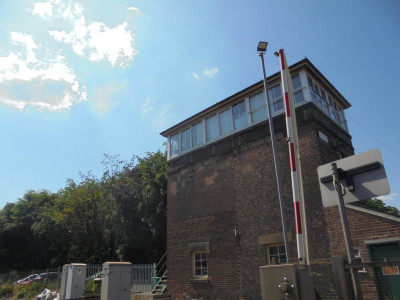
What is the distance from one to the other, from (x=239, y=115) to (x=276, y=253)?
6370mm

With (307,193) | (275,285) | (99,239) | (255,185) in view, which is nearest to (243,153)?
(255,185)

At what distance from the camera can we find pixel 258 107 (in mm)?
13180

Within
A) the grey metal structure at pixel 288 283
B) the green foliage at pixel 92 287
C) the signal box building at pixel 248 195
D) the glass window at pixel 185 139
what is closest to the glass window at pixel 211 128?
the signal box building at pixel 248 195

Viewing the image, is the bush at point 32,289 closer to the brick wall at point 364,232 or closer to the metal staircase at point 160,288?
the metal staircase at point 160,288

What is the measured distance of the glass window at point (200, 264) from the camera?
13.4 m

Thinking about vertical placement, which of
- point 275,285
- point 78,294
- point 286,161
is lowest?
point 78,294

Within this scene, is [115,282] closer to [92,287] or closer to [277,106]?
[277,106]

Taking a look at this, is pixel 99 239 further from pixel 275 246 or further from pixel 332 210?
pixel 332 210

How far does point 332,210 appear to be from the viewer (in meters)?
9.82

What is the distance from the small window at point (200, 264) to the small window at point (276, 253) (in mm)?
3399

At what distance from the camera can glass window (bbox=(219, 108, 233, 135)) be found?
14.2 meters

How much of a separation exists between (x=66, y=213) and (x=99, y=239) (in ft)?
18.3

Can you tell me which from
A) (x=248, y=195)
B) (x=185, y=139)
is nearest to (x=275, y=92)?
(x=248, y=195)

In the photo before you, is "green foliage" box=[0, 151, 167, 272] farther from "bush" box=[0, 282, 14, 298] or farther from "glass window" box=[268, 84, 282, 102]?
"glass window" box=[268, 84, 282, 102]
